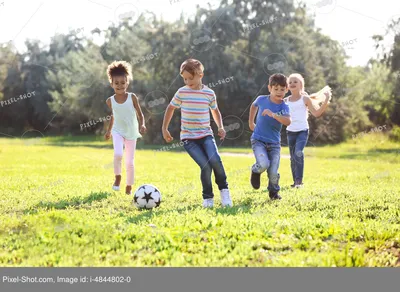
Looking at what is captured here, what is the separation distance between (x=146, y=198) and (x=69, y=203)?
106 cm

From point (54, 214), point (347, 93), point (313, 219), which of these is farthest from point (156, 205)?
point (347, 93)

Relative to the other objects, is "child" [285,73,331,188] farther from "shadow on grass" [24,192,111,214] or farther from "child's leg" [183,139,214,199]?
"shadow on grass" [24,192,111,214]

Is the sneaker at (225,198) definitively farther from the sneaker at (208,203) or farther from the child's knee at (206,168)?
the child's knee at (206,168)

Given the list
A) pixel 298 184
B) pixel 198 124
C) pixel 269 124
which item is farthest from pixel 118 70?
pixel 298 184

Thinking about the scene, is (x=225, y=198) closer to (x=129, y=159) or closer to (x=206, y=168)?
(x=206, y=168)

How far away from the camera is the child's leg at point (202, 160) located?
19.7ft

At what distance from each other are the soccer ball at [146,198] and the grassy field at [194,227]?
0.13m

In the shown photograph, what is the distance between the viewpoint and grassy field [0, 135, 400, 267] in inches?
154

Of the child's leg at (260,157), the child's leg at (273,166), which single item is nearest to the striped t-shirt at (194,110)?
the child's leg at (260,157)

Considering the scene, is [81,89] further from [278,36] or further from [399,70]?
[399,70]

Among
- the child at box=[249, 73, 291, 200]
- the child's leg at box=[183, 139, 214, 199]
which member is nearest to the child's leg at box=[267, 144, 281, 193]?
the child at box=[249, 73, 291, 200]

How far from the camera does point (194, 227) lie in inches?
188
